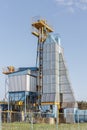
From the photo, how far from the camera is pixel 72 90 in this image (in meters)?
53.2

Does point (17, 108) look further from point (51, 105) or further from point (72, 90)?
point (72, 90)

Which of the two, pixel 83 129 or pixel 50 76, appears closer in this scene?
pixel 83 129

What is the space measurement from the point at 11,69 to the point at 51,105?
36.3ft

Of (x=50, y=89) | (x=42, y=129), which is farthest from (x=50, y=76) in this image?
(x=42, y=129)

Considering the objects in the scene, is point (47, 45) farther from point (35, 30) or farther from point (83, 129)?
point (83, 129)

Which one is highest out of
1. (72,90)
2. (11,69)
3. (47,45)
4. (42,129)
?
(47,45)

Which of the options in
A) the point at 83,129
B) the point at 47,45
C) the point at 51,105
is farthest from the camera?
the point at 47,45

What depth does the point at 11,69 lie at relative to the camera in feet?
190

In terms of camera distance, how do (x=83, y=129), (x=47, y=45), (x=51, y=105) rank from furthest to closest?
1. (x=47, y=45)
2. (x=51, y=105)
3. (x=83, y=129)

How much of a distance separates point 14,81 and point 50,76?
6107mm

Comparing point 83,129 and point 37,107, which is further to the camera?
point 37,107

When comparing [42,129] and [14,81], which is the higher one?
[14,81]

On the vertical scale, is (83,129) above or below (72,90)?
below

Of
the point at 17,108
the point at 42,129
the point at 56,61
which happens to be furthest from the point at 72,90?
the point at 42,129
